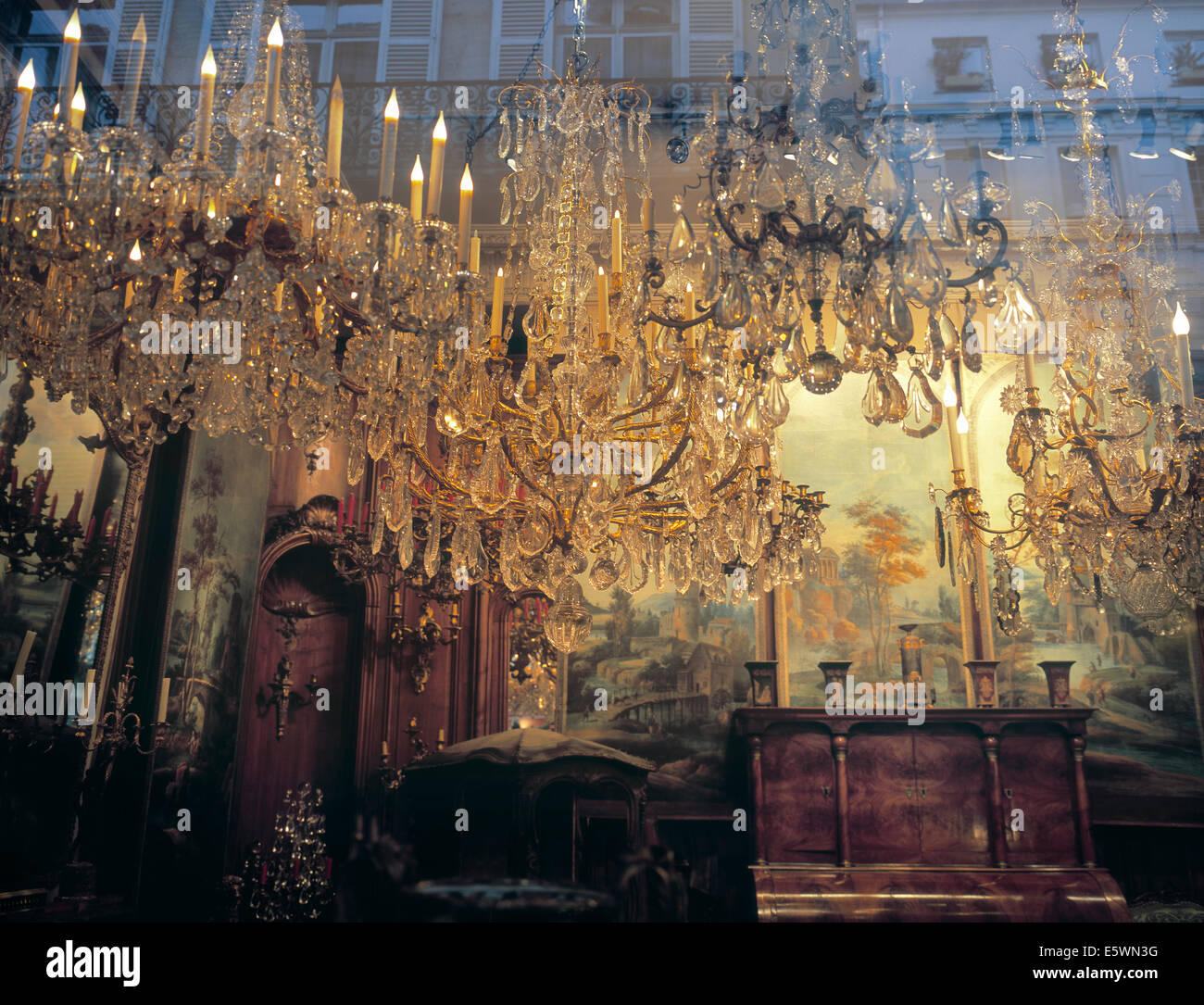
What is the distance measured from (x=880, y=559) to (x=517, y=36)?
3.61 m

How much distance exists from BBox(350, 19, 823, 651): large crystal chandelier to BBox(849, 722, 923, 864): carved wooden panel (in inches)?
64.8

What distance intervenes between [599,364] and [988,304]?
3.99 ft

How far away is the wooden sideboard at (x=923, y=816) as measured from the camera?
4871 mm

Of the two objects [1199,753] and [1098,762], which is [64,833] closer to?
[1098,762]

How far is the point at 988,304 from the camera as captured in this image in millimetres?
2828

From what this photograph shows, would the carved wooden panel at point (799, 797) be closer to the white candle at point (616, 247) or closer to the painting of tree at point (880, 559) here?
the painting of tree at point (880, 559)

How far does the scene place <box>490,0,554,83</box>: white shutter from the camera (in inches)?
206

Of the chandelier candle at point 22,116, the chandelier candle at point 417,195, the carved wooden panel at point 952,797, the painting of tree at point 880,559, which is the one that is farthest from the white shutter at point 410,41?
the carved wooden panel at point 952,797

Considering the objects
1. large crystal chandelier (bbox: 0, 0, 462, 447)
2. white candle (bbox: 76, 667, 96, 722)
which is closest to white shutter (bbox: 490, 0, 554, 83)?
large crystal chandelier (bbox: 0, 0, 462, 447)

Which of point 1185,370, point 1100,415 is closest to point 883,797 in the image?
point 1100,415

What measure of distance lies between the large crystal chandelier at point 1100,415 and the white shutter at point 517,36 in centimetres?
276

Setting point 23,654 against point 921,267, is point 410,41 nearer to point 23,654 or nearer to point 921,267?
point 23,654

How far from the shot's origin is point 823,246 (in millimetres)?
2750
